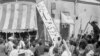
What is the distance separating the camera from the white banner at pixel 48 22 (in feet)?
48.2

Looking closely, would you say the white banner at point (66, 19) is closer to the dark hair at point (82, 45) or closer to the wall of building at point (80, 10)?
the wall of building at point (80, 10)

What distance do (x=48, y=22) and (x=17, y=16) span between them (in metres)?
2.45

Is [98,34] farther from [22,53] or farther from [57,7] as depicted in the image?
[57,7]

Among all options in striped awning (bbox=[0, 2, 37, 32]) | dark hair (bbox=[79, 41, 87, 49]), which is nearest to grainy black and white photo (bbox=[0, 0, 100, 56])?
striped awning (bbox=[0, 2, 37, 32])

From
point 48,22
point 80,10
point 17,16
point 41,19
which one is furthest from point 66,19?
point 17,16

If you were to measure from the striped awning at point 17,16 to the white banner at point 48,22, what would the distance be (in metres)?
0.66

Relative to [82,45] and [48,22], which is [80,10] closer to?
[48,22]

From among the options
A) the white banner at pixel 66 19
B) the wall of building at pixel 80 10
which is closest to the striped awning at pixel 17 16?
the wall of building at pixel 80 10

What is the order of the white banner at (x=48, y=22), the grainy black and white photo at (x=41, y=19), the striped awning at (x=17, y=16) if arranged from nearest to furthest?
1. the white banner at (x=48, y=22)
2. the grainy black and white photo at (x=41, y=19)
3. the striped awning at (x=17, y=16)

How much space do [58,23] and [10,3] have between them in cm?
370

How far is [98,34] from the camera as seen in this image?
10570 millimetres

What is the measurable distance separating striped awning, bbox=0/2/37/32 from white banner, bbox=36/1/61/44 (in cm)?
66

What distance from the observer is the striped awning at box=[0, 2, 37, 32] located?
1651cm

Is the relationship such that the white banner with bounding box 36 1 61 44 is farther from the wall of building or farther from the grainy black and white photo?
the wall of building
